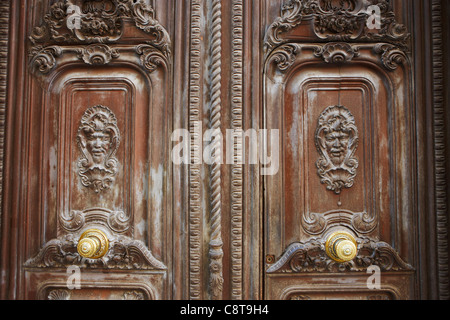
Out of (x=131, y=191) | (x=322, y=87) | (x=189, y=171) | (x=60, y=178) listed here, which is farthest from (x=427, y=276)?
(x=60, y=178)

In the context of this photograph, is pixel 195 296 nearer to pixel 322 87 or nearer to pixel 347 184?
pixel 347 184

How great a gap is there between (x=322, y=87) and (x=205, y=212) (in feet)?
3.04

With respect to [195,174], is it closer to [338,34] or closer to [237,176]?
[237,176]

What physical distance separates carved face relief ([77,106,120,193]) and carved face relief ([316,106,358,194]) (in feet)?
3.60

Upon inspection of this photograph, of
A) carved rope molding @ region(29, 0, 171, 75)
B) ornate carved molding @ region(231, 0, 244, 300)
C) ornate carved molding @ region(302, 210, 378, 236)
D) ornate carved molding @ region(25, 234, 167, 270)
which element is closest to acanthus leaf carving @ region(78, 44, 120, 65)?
carved rope molding @ region(29, 0, 171, 75)

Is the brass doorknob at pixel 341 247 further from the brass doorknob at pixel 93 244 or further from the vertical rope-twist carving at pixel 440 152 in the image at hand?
the brass doorknob at pixel 93 244

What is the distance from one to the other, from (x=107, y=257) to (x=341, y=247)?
3.86 ft

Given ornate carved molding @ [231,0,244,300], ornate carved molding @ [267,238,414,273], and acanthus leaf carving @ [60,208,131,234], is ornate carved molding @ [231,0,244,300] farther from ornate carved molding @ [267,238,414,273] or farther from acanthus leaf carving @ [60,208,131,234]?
acanthus leaf carving @ [60,208,131,234]

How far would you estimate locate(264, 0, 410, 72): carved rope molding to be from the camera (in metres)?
1.65

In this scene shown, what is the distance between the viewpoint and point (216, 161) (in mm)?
1631

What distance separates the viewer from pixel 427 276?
1633 mm

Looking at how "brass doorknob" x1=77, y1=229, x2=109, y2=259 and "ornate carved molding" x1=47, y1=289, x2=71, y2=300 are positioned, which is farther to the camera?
"ornate carved molding" x1=47, y1=289, x2=71, y2=300

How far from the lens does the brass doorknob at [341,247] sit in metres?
1.46
